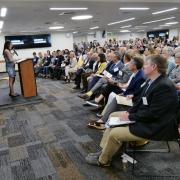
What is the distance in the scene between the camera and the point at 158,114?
7.39ft

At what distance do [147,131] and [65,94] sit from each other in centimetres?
459

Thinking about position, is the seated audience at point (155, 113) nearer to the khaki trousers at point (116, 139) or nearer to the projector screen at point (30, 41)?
the khaki trousers at point (116, 139)

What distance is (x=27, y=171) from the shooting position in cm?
277

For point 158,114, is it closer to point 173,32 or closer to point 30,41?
point 30,41

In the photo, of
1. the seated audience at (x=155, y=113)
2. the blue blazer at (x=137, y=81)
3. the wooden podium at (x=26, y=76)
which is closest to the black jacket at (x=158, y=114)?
the seated audience at (x=155, y=113)

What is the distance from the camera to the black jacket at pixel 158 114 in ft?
7.32

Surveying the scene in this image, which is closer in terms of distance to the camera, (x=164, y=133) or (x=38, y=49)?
(x=164, y=133)

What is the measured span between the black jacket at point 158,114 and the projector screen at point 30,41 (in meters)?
14.7

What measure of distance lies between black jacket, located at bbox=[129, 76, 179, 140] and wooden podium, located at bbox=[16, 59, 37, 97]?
14.0 ft

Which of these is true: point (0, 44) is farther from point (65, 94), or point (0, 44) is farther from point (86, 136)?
point (86, 136)

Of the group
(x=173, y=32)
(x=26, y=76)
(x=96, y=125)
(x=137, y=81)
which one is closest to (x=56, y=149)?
(x=96, y=125)

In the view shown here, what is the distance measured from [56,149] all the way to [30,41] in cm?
1409

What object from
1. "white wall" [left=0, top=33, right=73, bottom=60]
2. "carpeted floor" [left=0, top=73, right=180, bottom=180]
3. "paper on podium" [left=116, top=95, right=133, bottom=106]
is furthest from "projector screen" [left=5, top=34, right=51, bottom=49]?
"paper on podium" [left=116, top=95, right=133, bottom=106]

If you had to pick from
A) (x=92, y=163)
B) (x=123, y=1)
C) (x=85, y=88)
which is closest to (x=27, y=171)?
(x=92, y=163)
